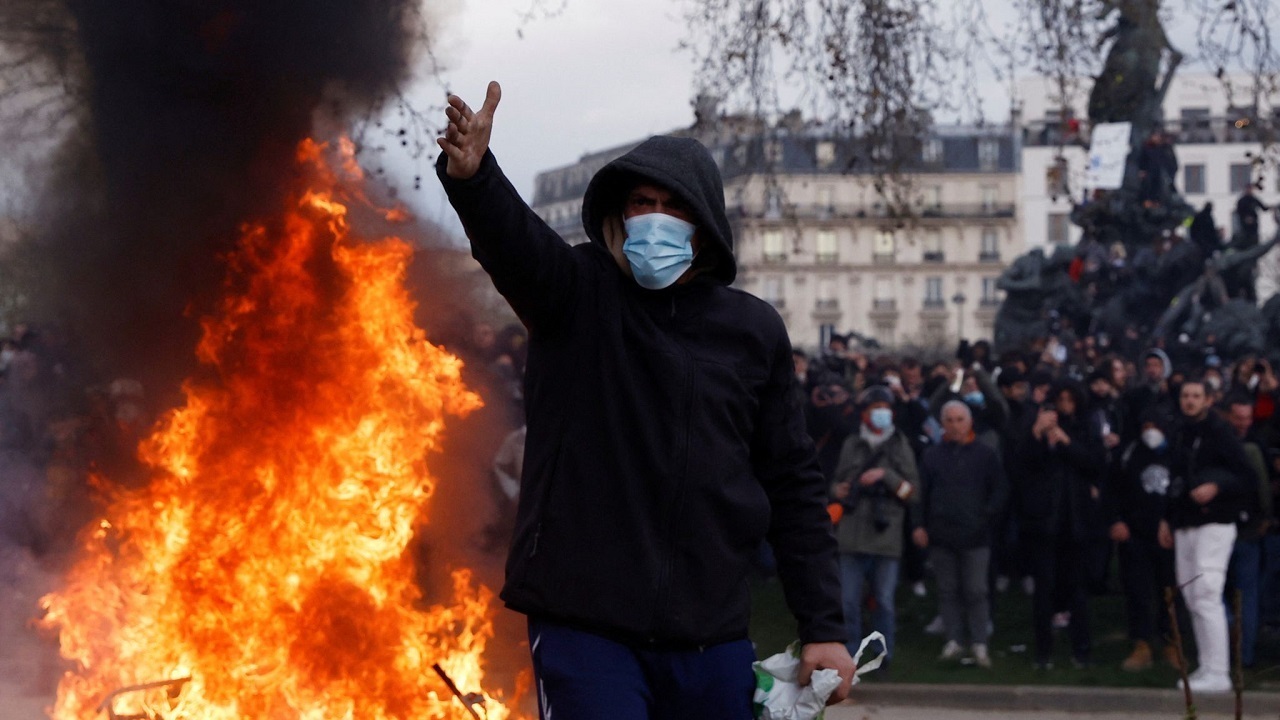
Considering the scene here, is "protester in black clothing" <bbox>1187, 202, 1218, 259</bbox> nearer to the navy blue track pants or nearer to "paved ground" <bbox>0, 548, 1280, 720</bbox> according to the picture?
A: "paved ground" <bbox>0, 548, 1280, 720</bbox>

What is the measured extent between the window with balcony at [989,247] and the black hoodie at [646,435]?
279 ft

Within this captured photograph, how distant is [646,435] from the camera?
3107mm

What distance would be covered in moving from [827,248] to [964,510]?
253ft

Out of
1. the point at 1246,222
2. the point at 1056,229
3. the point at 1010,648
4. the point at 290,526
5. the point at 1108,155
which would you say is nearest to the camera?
the point at 290,526

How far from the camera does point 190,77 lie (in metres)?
6.14

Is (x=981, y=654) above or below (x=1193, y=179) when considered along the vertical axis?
above

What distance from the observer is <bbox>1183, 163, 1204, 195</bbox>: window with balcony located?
222 feet

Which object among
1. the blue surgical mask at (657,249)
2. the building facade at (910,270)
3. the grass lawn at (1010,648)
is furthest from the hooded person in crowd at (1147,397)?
the building facade at (910,270)

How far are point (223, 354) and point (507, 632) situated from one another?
1.71m

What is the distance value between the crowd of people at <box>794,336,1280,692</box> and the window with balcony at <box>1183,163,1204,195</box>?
196 feet

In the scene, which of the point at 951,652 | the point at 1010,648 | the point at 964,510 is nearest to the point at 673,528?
the point at 964,510

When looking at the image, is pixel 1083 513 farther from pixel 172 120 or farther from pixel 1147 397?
pixel 172 120

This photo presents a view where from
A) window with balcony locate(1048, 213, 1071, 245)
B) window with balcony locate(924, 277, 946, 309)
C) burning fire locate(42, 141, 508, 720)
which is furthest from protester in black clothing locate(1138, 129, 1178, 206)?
window with balcony locate(924, 277, 946, 309)

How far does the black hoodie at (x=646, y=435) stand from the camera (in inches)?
121
